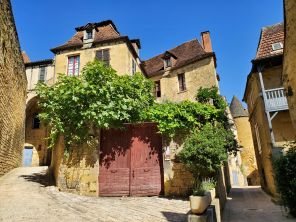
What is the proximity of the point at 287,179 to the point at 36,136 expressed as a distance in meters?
18.8

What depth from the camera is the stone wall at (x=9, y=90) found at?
864 cm

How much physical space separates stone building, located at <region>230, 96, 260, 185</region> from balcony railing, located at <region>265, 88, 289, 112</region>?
15.5 m

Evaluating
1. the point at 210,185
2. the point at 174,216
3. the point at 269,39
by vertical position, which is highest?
the point at 269,39

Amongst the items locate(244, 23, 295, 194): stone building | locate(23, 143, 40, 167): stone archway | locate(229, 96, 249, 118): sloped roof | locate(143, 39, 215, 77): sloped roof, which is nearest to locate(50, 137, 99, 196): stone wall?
locate(244, 23, 295, 194): stone building

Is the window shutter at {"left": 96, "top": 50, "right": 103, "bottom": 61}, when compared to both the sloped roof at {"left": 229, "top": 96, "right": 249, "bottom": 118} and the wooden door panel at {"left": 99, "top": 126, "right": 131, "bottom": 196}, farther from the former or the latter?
the sloped roof at {"left": 229, "top": 96, "right": 249, "bottom": 118}

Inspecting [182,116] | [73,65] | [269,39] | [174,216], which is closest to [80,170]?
[182,116]

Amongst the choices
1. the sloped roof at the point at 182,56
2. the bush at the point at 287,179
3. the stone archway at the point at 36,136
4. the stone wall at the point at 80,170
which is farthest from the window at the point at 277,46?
the stone archway at the point at 36,136

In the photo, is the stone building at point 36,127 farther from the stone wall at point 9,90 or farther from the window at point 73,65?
the stone wall at point 9,90

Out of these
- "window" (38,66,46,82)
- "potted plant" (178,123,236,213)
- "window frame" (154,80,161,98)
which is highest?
"window" (38,66,46,82)

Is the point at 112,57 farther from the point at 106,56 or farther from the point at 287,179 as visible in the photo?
the point at 287,179

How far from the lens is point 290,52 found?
5496mm

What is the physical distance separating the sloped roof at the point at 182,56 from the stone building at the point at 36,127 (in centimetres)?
827

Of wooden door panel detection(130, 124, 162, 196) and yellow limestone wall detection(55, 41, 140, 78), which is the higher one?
yellow limestone wall detection(55, 41, 140, 78)

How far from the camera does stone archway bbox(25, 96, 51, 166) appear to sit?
63.0 ft
